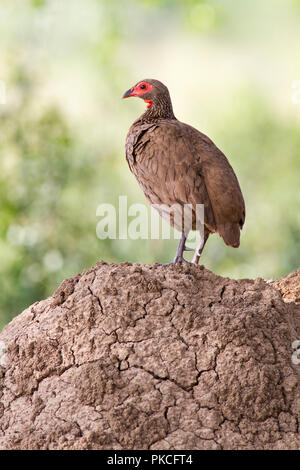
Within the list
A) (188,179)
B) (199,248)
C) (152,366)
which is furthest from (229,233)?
(152,366)

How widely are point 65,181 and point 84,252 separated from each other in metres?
1.11

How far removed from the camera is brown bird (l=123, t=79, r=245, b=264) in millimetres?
4348

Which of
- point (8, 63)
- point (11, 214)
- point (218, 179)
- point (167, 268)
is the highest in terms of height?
point (8, 63)

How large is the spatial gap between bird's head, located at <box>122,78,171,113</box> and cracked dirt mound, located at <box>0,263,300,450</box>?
1.52m

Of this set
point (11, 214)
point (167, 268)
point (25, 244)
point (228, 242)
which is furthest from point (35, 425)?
→ point (11, 214)

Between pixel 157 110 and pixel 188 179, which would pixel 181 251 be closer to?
pixel 188 179

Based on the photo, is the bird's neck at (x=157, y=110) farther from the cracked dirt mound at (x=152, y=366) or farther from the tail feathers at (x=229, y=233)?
the cracked dirt mound at (x=152, y=366)

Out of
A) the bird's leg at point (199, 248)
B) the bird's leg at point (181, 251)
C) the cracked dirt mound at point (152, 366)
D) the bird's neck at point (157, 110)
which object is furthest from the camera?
the bird's neck at point (157, 110)

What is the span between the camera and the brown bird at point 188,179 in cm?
435

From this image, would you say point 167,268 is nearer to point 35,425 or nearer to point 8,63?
point 35,425

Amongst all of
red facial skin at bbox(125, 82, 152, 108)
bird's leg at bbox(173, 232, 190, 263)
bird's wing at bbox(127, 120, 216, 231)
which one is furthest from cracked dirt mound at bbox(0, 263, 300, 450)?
red facial skin at bbox(125, 82, 152, 108)

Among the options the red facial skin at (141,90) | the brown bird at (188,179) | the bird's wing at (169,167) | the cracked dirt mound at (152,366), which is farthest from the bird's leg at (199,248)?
the red facial skin at (141,90)

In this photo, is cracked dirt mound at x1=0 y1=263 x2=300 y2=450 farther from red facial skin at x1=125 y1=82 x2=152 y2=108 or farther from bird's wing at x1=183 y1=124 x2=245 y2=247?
red facial skin at x1=125 y1=82 x2=152 y2=108
